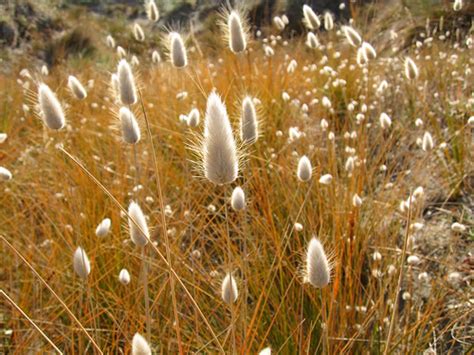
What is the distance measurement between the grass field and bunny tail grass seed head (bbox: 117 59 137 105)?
0.01 metres

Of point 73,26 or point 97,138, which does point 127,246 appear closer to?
point 97,138

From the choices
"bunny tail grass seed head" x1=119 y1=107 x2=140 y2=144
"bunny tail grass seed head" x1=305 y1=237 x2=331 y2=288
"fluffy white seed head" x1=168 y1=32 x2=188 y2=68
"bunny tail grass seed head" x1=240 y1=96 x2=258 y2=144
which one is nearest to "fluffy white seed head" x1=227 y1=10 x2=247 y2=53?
"fluffy white seed head" x1=168 y1=32 x2=188 y2=68

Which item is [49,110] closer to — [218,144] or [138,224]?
[138,224]

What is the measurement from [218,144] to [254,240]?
4.46 ft

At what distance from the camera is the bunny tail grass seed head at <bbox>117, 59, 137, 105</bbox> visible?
4.73 feet

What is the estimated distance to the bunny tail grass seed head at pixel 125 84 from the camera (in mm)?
1442

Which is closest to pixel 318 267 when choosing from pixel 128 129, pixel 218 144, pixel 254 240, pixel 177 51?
pixel 218 144

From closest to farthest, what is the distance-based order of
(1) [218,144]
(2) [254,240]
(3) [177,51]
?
(1) [218,144] → (3) [177,51] → (2) [254,240]

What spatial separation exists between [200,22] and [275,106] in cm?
789

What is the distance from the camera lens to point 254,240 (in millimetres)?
2256

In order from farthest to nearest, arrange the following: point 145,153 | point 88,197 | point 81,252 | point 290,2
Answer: point 290,2 < point 145,153 < point 88,197 < point 81,252

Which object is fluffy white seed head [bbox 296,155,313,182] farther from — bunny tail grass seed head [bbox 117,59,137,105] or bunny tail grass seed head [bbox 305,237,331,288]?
bunny tail grass seed head [bbox 117,59,137,105]

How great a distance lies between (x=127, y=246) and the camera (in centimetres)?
211

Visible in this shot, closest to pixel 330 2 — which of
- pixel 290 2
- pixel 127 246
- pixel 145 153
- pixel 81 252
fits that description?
pixel 290 2
